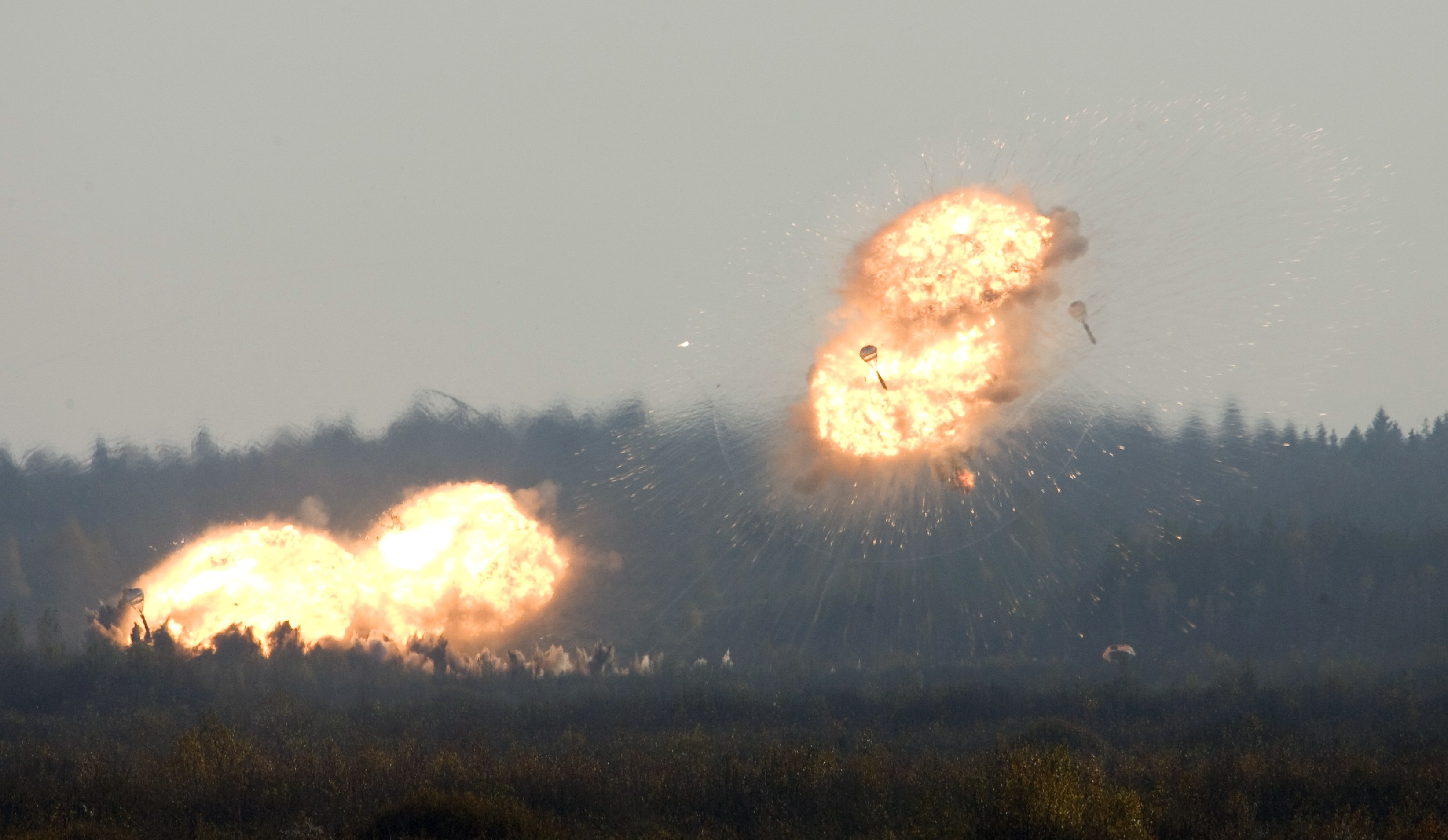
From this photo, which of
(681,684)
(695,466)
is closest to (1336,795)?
(695,466)

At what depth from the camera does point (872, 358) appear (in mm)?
47750

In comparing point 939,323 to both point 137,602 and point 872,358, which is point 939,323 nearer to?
point 872,358

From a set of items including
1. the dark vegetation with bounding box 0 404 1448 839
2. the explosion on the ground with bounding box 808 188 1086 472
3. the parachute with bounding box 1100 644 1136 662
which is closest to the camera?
the dark vegetation with bounding box 0 404 1448 839

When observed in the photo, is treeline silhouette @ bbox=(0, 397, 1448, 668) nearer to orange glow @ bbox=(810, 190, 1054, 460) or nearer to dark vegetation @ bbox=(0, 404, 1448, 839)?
dark vegetation @ bbox=(0, 404, 1448, 839)

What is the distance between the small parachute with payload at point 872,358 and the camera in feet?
156

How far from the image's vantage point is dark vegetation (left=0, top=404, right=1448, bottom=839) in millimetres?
38281

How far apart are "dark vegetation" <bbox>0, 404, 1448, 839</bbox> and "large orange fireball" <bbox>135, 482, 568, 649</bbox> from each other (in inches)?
126

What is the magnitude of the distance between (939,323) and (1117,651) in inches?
1987

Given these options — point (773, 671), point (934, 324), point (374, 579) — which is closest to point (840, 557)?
point (773, 671)

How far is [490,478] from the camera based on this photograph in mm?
131375

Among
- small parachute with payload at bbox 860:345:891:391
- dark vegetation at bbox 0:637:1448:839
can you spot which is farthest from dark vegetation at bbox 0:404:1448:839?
small parachute with payload at bbox 860:345:891:391

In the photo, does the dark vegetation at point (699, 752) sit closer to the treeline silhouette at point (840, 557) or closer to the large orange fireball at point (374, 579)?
the large orange fireball at point (374, 579)

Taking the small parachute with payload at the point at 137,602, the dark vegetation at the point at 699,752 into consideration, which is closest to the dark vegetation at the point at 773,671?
the dark vegetation at the point at 699,752

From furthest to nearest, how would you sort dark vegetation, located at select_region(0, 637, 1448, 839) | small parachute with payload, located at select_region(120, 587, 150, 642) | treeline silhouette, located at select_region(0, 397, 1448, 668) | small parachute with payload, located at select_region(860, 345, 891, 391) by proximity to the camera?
treeline silhouette, located at select_region(0, 397, 1448, 668)
small parachute with payload, located at select_region(120, 587, 150, 642)
small parachute with payload, located at select_region(860, 345, 891, 391)
dark vegetation, located at select_region(0, 637, 1448, 839)
